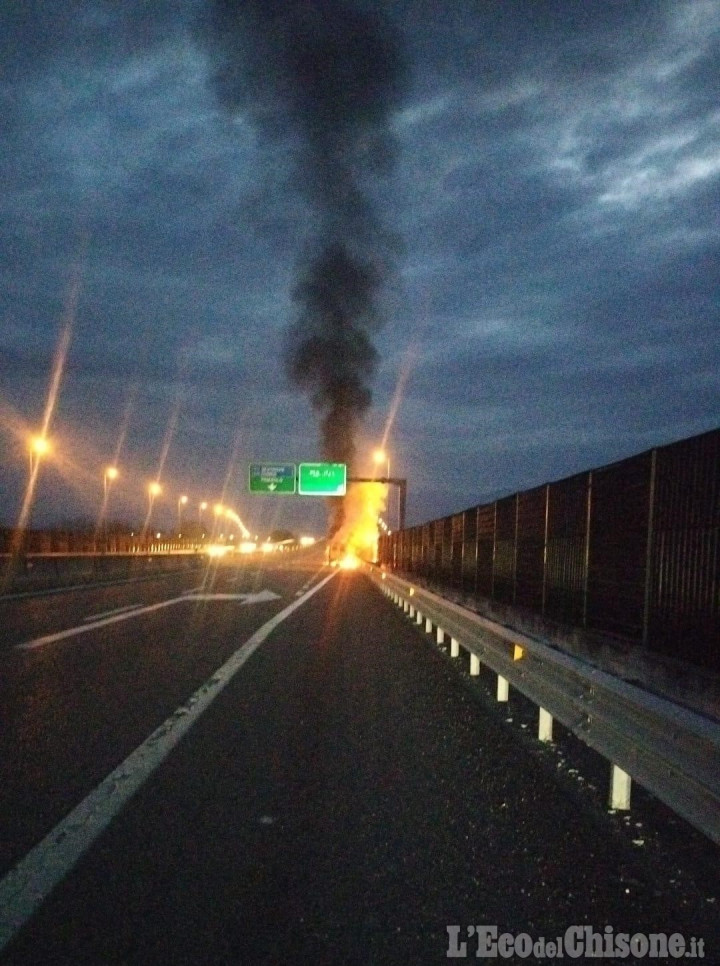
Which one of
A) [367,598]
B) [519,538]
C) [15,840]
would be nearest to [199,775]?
[15,840]

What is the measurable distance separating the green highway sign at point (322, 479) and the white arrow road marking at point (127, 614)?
92.1 feet

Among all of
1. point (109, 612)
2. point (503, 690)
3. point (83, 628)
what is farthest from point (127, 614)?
point (503, 690)

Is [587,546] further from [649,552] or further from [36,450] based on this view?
[36,450]

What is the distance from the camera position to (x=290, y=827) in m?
6.17

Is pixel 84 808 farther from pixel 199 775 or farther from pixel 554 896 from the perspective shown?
pixel 554 896

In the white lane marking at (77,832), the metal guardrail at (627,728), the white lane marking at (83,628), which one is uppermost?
the metal guardrail at (627,728)

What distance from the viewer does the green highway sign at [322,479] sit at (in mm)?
62438

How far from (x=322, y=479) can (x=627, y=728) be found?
56832 millimetres

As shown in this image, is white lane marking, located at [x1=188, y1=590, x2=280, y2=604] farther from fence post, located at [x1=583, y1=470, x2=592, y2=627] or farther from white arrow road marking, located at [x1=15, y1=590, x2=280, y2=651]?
fence post, located at [x1=583, y1=470, x2=592, y2=627]

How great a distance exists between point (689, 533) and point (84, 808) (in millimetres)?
5360

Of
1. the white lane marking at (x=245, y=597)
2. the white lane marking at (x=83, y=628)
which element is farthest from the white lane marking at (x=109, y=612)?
the white lane marking at (x=245, y=597)

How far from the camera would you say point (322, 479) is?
62.7 m

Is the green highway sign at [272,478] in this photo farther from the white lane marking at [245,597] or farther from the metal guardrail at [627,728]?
the metal guardrail at [627,728]

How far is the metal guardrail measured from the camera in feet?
16.0
